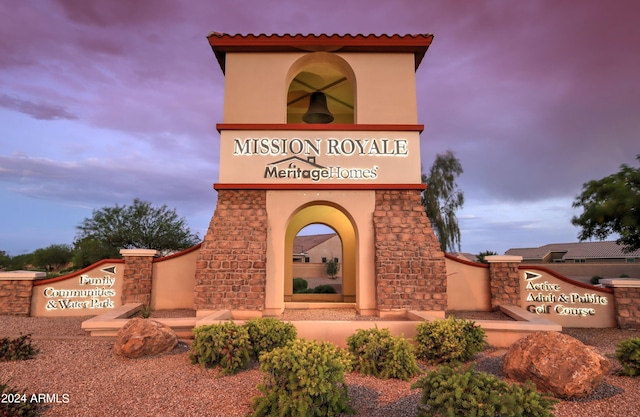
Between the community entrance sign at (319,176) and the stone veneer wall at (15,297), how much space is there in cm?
602

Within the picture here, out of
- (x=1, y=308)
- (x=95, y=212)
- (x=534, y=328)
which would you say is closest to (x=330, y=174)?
(x=534, y=328)

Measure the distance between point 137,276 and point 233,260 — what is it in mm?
3914

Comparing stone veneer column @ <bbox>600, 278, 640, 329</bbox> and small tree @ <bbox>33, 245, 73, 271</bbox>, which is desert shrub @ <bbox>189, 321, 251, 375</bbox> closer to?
stone veneer column @ <bbox>600, 278, 640, 329</bbox>

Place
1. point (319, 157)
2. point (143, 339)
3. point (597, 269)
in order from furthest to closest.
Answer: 1. point (597, 269)
2. point (319, 157)
3. point (143, 339)

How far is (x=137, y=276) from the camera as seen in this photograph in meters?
11.6

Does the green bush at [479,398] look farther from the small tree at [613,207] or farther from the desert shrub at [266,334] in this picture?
the small tree at [613,207]

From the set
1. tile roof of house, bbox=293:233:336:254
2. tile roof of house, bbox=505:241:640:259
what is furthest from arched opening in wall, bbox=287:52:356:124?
tile roof of house, bbox=505:241:640:259

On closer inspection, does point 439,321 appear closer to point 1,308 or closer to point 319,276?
point 1,308

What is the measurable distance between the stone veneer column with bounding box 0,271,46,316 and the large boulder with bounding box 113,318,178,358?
6.51 meters

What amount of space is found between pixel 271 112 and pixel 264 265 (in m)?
4.74

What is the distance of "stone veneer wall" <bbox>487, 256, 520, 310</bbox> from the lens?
36.9 feet

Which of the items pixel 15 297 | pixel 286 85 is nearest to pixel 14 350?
pixel 15 297

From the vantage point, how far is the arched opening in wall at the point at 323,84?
11633 mm

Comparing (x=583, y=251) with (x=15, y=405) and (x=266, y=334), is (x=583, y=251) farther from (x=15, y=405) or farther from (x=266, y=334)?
(x=15, y=405)
